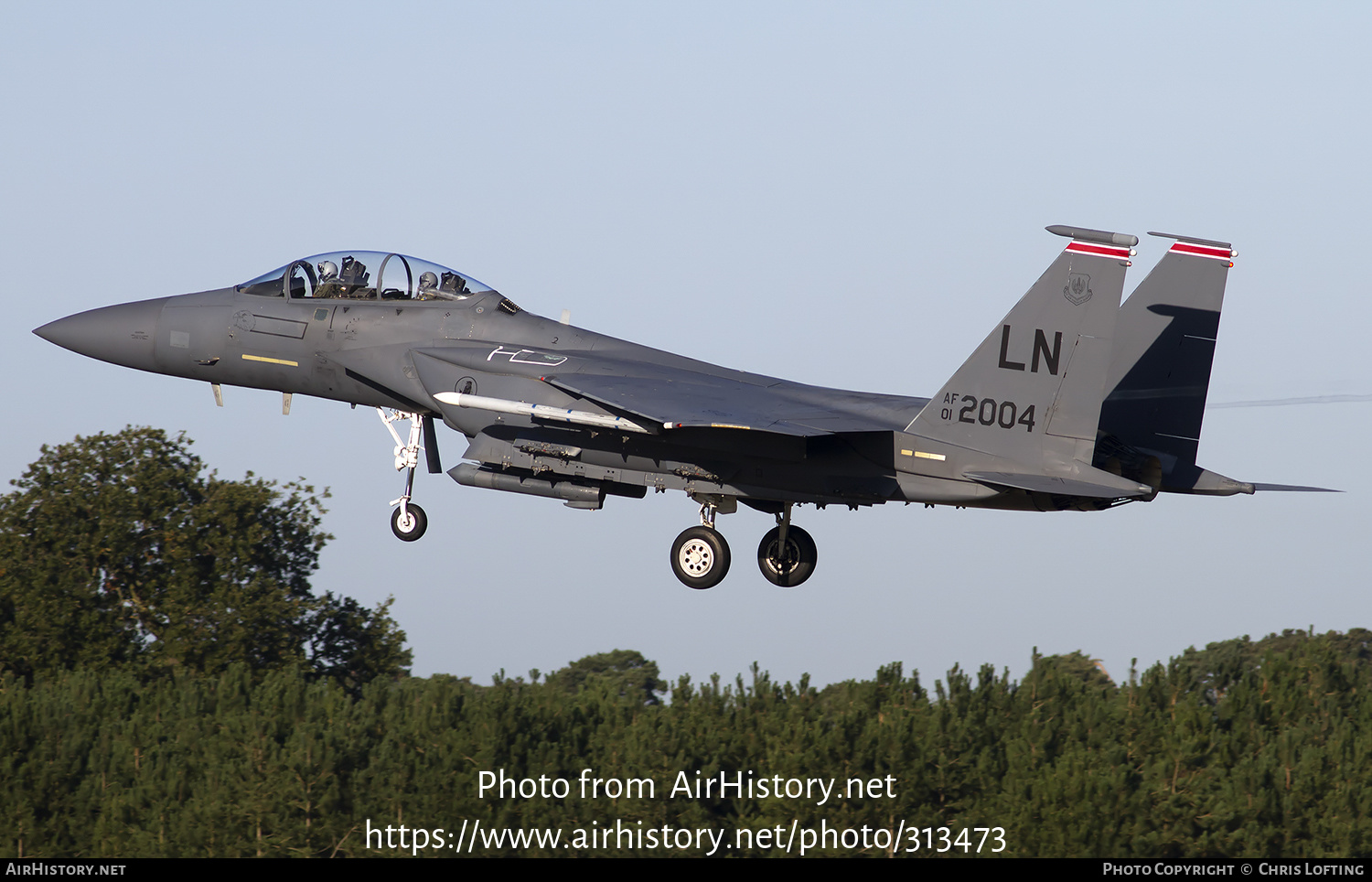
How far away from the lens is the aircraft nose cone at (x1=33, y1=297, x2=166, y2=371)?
21.2 meters

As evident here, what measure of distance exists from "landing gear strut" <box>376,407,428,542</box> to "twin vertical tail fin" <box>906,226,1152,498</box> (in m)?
7.20

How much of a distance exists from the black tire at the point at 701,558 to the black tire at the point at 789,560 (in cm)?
90

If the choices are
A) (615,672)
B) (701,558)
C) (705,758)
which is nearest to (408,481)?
(701,558)

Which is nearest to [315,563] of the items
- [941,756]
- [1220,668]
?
[941,756]

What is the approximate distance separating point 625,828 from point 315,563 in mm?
21953

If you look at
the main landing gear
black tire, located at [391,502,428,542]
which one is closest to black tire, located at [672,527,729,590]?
the main landing gear

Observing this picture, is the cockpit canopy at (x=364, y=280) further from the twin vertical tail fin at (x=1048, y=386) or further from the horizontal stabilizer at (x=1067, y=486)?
the horizontal stabilizer at (x=1067, y=486)

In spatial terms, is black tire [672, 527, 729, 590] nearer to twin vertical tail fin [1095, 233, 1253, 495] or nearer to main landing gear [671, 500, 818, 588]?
main landing gear [671, 500, 818, 588]

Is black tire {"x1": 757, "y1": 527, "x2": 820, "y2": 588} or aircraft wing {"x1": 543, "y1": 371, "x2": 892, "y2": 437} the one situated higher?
aircraft wing {"x1": 543, "y1": 371, "x2": 892, "y2": 437}

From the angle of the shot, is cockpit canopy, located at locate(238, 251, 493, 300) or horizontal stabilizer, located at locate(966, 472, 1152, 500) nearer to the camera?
horizontal stabilizer, located at locate(966, 472, 1152, 500)

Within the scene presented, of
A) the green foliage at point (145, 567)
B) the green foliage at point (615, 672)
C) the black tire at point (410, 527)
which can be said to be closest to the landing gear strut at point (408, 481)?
the black tire at point (410, 527)

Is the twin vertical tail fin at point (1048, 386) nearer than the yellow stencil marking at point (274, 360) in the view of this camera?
Yes

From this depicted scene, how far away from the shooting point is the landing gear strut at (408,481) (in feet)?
66.0

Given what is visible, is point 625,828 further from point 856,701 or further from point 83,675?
point 83,675
